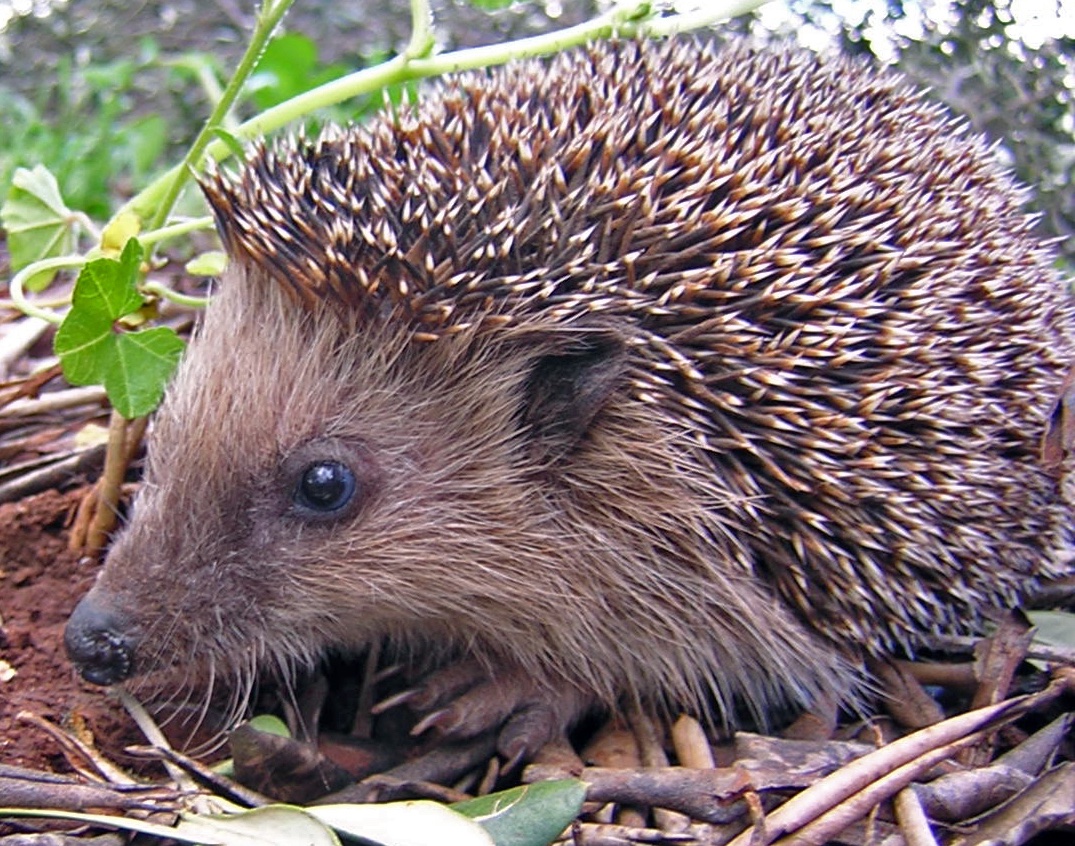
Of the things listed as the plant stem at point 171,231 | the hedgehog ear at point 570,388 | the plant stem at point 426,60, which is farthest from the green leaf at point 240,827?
the plant stem at point 426,60

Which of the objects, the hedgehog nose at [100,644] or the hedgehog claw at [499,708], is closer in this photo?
the hedgehog nose at [100,644]

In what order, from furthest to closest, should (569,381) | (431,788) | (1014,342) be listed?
(1014,342), (569,381), (431,788)

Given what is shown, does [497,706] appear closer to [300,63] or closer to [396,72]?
[396,72]

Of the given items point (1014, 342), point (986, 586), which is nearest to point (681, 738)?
point (986, 586)

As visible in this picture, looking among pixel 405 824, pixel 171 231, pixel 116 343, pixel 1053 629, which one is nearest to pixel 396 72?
pixel 171 231

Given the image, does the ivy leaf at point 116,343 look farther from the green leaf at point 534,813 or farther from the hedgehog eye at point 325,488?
the green leaf at point 534,813

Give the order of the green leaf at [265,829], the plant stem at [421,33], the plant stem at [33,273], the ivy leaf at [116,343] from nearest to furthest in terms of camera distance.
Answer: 1. the green leaf at [265,829]
2. the ivy leaf at [116,343]
3. the plant stem at [33,273]
4. the plant stem at [421,33]

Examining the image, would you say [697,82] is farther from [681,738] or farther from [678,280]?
[681,738]

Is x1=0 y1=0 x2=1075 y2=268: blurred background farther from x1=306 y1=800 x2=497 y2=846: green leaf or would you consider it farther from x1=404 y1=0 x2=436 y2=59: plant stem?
x1=306 y1=800 x2=497 y2=846: green leaf
